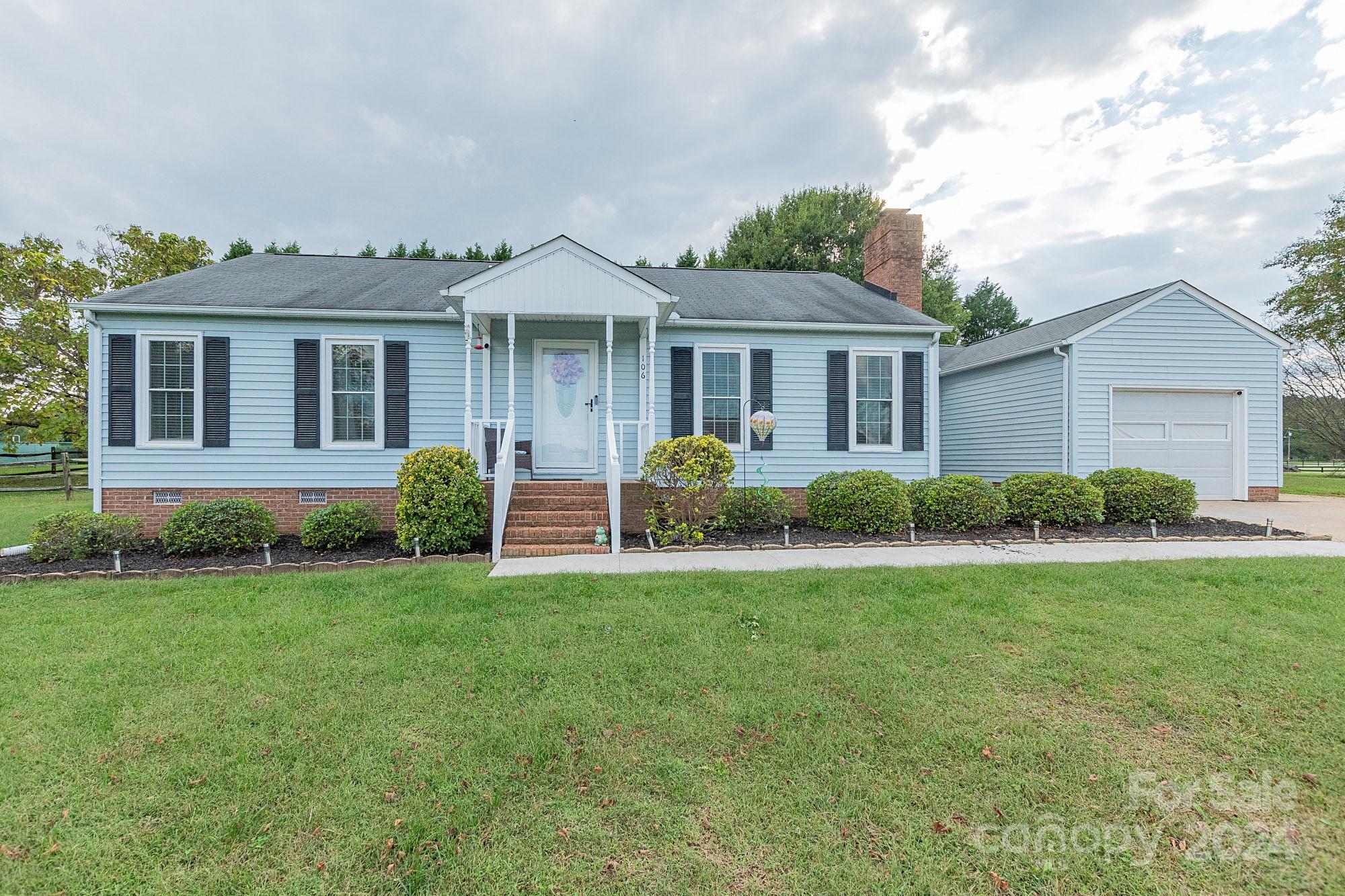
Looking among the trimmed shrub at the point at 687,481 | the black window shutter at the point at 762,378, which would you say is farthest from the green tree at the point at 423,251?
the trimmed shrub at the point at 687,481

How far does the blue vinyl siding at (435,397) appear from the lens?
7918 millimetres

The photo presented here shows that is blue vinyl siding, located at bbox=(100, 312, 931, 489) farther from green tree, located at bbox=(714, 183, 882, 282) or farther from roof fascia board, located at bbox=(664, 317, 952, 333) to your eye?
green tree, located at bbox=(714, 183, 882, 282)

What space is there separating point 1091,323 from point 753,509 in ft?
26.3

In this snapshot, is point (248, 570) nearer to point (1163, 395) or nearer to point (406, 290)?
point (406, 290)

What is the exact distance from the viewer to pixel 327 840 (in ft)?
6.30

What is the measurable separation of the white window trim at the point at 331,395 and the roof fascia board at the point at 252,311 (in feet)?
1.17

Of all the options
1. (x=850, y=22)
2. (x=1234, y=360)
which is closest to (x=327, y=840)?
(x=850, y=22)

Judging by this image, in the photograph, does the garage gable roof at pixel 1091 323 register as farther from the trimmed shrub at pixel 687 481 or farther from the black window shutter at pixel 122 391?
the black window shutter at pixel 122 391

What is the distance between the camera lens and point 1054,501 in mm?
7527

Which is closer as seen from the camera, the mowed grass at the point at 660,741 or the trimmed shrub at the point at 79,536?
the mowed grass at the point at 660,741

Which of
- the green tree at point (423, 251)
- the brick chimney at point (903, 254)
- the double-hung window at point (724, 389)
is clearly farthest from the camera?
the green tree at point (423, 251)

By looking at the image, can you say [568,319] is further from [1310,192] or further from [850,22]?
[1310,192]

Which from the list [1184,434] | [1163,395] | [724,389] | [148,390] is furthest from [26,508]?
[1184,434]

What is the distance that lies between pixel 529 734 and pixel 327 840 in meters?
0.83
